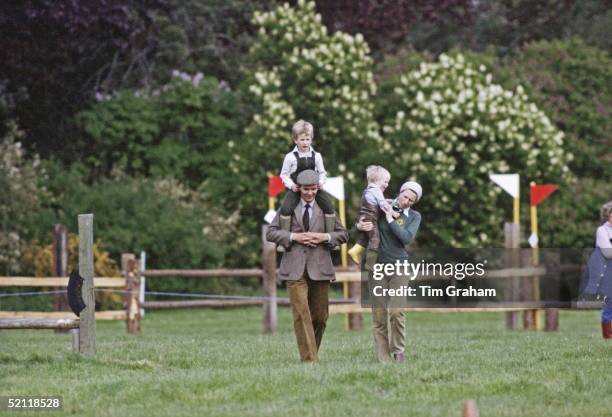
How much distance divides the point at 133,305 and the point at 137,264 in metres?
0.81

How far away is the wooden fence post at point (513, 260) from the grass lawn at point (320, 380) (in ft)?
24.9

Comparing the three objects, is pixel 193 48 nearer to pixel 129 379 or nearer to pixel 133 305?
pixel 133 305

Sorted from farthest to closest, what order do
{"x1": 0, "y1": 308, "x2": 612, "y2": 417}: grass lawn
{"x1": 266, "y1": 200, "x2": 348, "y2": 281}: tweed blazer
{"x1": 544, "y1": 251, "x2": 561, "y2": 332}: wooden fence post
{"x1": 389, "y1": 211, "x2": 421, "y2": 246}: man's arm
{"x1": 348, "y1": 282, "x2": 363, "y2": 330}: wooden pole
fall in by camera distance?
{"x1": 348, "y1": 282, "x2": 363, "y2": 330}: wooden pole → {"x1": 544, "y1": 251, "x2": 561, "y2": 332}: wooden fence post → {"x1": 266, "y1": 200, "x2": 348, "y2": 281}: tweed blazer → {"x1": 389, "y1": 211, "x2": 421, "y2": 246}: man's arm → {"x1": 0, "y1": 308, "x2": 612, "y2": 417}: grass lawn

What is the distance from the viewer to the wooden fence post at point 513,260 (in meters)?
24.4

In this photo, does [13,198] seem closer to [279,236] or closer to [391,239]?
[279,236]

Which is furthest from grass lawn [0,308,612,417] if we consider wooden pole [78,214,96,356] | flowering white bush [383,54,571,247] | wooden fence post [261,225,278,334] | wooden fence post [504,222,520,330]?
flowering white bush [383,54,571,247]

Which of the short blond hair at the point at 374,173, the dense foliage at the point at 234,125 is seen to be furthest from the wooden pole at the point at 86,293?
the dense foliage at the point at 234,125

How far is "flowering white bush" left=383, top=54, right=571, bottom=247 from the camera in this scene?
109 feet

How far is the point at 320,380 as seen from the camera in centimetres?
1263

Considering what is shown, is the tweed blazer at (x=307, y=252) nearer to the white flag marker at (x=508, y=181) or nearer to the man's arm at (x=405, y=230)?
the man's arm at (x=405, y=230)

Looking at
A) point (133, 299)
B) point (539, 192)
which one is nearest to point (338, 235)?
point (133, 299)

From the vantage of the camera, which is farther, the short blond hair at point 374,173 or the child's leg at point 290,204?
the child's leg at point 290,204

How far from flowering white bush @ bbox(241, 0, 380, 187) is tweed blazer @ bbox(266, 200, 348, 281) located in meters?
19.3

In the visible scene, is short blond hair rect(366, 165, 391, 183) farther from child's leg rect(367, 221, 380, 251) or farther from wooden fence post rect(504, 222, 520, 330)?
wooden fence post rect(504, 222, 520, 330)
